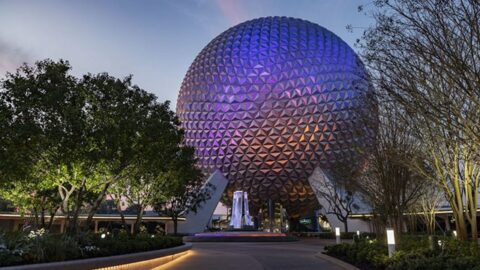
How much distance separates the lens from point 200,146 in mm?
50594

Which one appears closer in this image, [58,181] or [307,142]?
[58,181]

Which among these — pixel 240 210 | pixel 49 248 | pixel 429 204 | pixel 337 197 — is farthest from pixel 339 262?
pixel 240 210

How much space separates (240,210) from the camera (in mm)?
47188

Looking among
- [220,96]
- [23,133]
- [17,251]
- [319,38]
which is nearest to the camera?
[17,251]

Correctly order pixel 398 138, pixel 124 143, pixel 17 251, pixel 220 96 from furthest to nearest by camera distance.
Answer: pixel 220 96 → pixel 398 138 → pixel 124 143 → pixel 17 251

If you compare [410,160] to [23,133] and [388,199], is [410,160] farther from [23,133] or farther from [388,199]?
[23,133]

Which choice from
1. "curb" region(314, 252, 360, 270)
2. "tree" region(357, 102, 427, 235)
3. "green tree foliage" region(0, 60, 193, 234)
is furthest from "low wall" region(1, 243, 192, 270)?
"tree" region(357, 102, 427, 235)

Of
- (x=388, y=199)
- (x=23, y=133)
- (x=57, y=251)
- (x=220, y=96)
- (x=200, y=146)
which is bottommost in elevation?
(x=57, y=251)

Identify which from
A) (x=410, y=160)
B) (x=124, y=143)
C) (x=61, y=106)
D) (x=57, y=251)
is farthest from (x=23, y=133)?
(x=410, y=160)

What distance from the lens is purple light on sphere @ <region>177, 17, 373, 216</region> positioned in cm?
4675

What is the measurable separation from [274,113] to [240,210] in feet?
37.6

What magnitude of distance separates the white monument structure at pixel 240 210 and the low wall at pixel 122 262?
2404 cm

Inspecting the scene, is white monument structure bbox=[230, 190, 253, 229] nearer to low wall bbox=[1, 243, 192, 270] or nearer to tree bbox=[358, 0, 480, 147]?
low wall bbox=[1, 243, 192, 270]

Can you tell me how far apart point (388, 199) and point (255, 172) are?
93.7 feet
